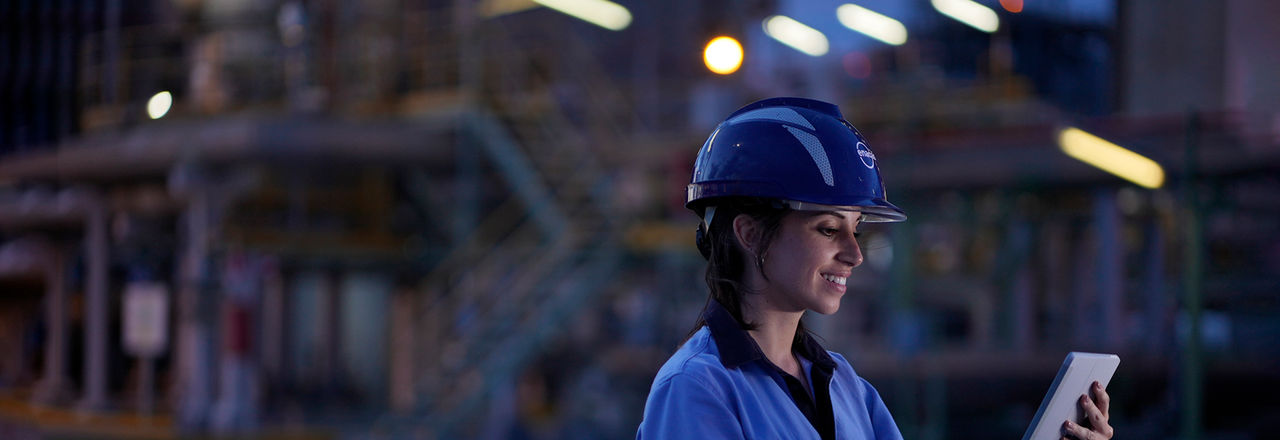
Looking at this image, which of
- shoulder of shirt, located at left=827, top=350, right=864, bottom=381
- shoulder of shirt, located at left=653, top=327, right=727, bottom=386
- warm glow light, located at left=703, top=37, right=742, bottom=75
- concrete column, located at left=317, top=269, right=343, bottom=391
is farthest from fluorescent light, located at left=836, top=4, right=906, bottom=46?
shoulder of shirt, located at left=653, top=327, right=727, bottom=386

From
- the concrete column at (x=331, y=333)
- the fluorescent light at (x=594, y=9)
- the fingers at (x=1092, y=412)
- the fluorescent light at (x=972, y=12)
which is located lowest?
the concrete column at (x=331, y=333)

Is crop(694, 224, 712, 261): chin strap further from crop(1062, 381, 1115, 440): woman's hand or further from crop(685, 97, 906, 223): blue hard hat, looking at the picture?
crop(1062, 381, 1115, 440): woman's hand

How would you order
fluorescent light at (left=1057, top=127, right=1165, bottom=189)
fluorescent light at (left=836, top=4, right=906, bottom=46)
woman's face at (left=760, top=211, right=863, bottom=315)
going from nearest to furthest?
1. woman's face at (left=760, top=211, right=863, bottom=315)
2. fluorescent light at (left=1057, top=127, right=1165, bottom=189)
3. fluorescent light at (left=836, top=4, right=906, bottom=46)

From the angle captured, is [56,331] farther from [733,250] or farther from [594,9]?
[733,250]

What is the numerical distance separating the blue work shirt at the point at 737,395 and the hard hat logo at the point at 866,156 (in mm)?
342

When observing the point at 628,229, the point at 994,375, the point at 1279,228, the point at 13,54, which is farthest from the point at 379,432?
the point at 13,54

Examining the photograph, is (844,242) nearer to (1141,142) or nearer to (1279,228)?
(1141,142)

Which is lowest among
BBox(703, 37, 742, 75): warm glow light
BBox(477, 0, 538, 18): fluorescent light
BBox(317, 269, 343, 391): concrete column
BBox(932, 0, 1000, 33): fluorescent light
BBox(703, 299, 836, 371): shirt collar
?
BBox(317, 269, 343, 391): concrete column

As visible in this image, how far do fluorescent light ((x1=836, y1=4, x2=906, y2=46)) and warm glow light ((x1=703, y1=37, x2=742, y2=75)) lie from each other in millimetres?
5237

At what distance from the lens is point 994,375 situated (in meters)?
13.6

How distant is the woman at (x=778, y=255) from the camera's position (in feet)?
6.53

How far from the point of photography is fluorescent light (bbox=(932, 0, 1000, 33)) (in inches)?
412

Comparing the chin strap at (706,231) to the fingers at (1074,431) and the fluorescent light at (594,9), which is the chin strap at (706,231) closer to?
the fingers at (1074,431)

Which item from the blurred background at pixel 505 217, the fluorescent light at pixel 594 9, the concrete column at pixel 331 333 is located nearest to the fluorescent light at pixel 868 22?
the blurred background at pixel 505 217
